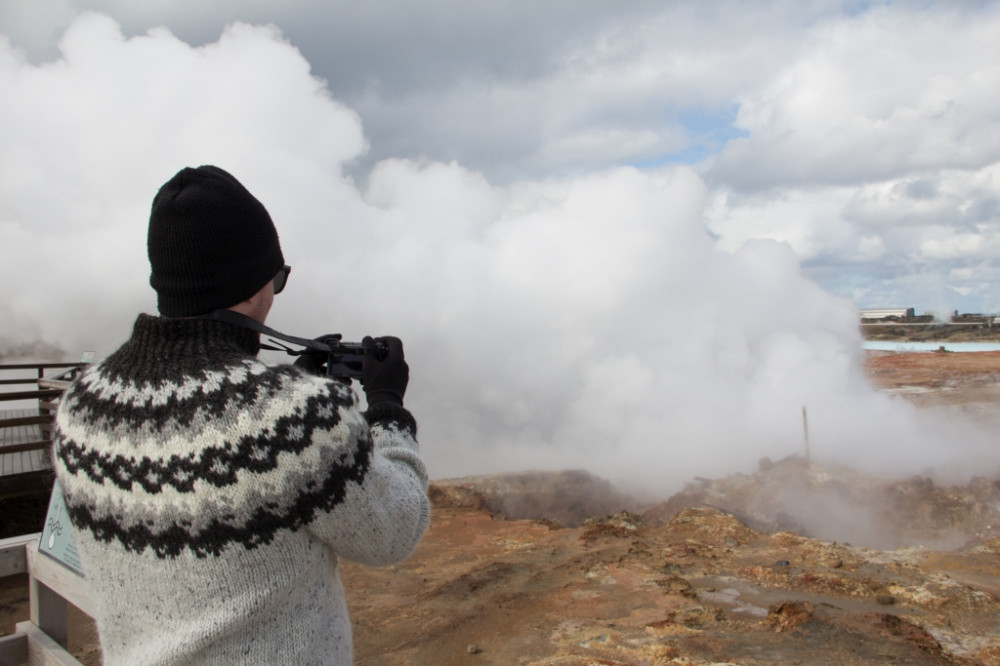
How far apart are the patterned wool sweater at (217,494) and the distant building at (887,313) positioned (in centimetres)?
5346

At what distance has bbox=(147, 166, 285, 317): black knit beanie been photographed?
1.18m

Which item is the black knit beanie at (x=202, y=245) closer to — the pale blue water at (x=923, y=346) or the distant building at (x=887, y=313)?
the pale blue water at (x=923, y=346)

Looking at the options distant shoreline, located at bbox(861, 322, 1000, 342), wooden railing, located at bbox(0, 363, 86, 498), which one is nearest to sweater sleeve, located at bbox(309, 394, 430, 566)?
wooden railing, located at bbox(0, 363, 86, 498)

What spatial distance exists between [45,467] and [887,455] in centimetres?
1080

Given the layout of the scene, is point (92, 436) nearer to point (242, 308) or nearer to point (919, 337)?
point (242, 308)

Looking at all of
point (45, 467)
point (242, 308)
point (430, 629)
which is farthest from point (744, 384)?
point (242, 308)

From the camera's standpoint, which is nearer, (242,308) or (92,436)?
(92,436)

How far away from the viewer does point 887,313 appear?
50.4m

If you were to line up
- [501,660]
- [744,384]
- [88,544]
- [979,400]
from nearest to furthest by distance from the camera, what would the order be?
[88,544] < [501,660] < [744,384] < [979,400]

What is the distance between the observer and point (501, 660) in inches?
177

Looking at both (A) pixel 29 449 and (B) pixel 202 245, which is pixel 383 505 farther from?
(A) pixel 29 449

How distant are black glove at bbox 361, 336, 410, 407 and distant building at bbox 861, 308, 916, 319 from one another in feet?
174

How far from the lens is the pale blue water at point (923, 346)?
32.4 m

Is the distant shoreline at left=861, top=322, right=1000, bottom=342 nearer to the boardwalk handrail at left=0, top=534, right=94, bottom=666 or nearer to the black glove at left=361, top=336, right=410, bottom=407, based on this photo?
the boardwalk handrail at left=0, top=534, right=94, bottom=666
